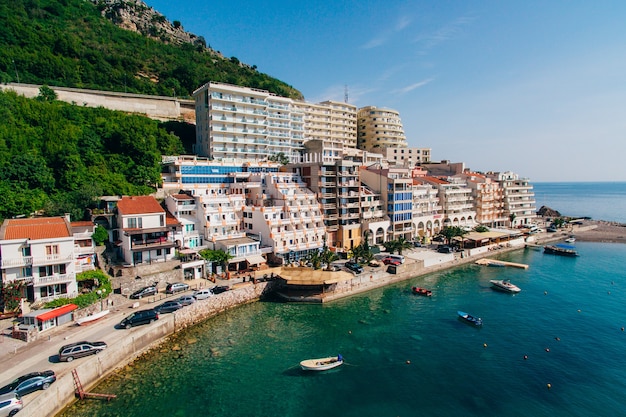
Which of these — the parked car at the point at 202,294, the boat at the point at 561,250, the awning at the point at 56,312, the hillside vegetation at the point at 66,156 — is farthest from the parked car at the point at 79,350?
the boat at the point at 561,250

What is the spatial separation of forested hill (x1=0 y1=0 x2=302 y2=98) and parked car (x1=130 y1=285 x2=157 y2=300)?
190ft

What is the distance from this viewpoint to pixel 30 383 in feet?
75.8

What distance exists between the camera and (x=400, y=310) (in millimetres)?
43312

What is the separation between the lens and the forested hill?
78.8 metres

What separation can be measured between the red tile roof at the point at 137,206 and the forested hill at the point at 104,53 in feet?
148

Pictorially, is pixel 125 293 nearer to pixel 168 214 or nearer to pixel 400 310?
pixel 168 214

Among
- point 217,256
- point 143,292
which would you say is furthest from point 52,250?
point 217,256

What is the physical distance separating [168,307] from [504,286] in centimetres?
4551

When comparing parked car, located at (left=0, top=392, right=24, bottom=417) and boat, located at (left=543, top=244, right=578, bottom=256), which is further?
boat, located at (left=543, top=244, right=578, bottom=256)

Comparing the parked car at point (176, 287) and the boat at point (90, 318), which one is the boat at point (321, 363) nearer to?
the parked car at point (176, 287)

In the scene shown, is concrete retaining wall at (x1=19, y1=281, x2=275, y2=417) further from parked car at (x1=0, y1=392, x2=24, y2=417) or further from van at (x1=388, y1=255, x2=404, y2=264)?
van at (x1=388, y1=255, x2=404, y2=264)

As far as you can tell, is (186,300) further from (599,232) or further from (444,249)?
(599,232)

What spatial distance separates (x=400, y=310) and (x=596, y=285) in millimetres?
34431

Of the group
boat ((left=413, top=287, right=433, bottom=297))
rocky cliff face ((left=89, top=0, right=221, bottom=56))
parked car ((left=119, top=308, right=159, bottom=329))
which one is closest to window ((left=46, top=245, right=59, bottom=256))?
parked car ((left=119, top=308, right=159, bottom=329))
